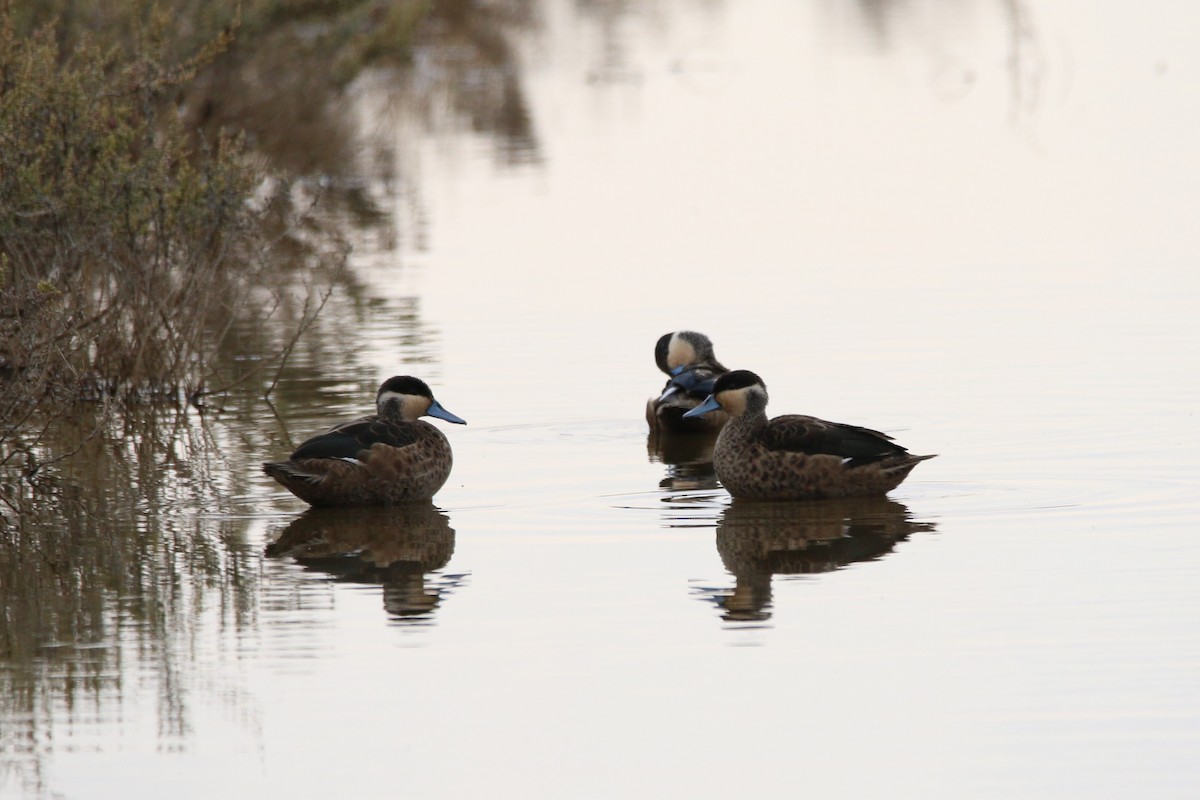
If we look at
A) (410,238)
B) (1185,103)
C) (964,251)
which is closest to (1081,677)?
(964,251)

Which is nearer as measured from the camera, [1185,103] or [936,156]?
[936,156]

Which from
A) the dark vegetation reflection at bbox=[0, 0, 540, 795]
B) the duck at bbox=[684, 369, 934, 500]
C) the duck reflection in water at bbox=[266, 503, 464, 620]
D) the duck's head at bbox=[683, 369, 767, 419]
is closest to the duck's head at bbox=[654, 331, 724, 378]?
the dark vegetation reflection at bbox=[0, 0, 540, 795]

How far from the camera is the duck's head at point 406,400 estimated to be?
11.4 meters

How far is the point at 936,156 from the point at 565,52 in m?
17.3

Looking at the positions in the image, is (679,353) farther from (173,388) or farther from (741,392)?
(173,388)

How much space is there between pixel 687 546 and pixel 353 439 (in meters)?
1.89

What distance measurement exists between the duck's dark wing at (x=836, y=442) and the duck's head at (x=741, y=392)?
58 centimetres

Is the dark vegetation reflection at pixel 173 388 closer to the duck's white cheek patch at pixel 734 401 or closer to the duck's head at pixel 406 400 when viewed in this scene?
the duck's head at pixel 406 400

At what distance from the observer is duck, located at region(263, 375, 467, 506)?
34.6ft

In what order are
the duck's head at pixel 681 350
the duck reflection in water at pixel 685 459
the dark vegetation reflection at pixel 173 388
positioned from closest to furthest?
the dark vegetation reflection at pixel 173 388 < the duck reflection in water at pixel 685 459 < the duck's head at pixel 681 350

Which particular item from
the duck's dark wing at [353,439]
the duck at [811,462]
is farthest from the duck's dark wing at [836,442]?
the duck's dark wing at [353,439]

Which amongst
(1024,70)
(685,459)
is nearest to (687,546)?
(685,459)

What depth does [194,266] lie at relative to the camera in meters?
13.4

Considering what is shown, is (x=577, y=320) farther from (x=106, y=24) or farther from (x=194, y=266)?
(x=106, y=24)
